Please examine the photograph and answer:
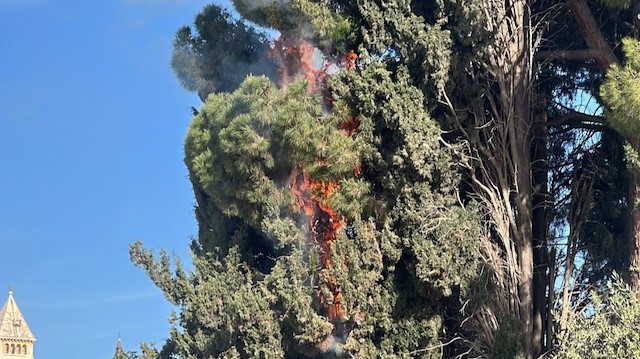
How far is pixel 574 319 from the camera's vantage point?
21.8 meters

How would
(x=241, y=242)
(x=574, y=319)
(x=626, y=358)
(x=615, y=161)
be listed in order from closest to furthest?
(x=626, y=358) < (x=574, y=319) < (x=615, y=161) < (x=241, y=242)

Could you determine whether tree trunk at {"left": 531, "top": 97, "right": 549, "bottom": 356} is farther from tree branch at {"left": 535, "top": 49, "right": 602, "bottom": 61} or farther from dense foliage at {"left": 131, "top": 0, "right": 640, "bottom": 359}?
→ tree branch at {"left": 535, "top": 49, "right": 602, "bottom": 61}

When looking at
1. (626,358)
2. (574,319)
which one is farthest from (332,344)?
(626,358)

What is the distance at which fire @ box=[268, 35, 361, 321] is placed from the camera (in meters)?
23.6

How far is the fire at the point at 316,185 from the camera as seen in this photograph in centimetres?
2358

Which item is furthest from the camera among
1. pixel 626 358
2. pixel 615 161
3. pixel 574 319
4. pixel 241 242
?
pixel 241 242

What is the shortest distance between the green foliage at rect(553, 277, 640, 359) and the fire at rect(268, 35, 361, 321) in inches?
179

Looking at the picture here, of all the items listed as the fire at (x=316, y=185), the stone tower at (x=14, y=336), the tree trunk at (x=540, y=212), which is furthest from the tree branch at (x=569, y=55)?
the stone tower at (x=14, y=336)

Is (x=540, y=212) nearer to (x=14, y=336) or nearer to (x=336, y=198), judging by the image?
(x=336, y=198)

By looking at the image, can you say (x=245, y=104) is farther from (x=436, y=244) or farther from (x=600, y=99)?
(x=600, y=99)

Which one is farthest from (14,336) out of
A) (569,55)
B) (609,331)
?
(609,331)

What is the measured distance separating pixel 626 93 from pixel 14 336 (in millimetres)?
56076

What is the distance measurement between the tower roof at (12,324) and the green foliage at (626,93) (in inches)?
2158

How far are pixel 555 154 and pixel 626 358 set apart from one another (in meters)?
6.23
